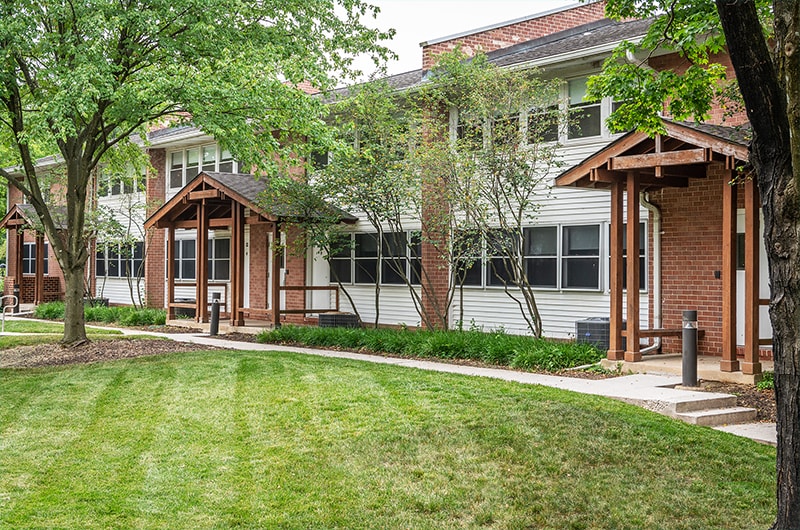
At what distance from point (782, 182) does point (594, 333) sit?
29.8 ft

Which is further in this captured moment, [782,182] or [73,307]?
[73,307]

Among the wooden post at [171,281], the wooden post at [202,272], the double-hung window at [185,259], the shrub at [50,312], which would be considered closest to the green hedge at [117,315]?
the shrub at [50,312]

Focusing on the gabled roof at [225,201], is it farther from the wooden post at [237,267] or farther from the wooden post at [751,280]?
the wooden post at [751,280]

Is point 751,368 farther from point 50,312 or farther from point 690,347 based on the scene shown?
point 50,312

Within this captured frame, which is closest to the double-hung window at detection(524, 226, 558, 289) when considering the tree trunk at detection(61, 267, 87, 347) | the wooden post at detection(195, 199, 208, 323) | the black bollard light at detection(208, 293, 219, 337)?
the black bollard light at detection(208, 293, 219, 337)

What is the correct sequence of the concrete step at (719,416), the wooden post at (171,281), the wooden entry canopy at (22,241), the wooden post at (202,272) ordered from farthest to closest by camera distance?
the wooden entry canopy at (22,241) → the wooden post at (171,281) → the wooden post at (202,272) → the concrete step at (719,416)

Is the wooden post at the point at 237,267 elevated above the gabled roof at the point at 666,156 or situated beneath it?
situated beneath

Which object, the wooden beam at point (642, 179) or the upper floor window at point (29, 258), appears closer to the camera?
the wooden beam at point (642, 179)

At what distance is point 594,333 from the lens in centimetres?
1341

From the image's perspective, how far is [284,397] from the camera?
9.45 meters

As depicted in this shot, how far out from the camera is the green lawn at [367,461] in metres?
5.77

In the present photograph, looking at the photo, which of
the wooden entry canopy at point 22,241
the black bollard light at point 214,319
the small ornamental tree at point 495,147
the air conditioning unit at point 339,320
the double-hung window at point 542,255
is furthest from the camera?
the wooden entry canopy at point 22,241

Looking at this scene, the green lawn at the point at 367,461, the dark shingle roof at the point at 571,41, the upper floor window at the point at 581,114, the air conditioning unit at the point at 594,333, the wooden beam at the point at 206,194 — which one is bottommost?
the green lawn at the point at 367,461

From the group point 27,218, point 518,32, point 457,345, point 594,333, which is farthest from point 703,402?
point 27,218
